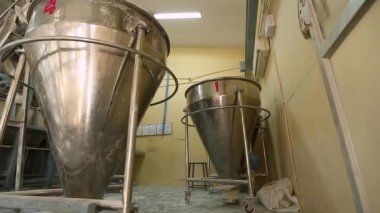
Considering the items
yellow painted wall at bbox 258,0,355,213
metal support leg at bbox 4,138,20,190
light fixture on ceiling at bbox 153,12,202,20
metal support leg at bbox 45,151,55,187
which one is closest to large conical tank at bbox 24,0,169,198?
yellow painted wall at bbox 258,0,355,213

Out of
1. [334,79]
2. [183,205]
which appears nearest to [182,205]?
[183,205]

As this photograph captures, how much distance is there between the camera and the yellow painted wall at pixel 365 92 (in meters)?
0.58

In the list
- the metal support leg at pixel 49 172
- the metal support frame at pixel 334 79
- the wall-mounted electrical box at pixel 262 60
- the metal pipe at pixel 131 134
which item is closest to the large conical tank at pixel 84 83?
the metal pipe at pixel 131 134

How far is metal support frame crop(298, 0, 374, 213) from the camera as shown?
644 mm

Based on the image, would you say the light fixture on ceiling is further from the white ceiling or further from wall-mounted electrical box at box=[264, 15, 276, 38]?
wall-mounted electrical box at box=[264, 15, 276, 38]

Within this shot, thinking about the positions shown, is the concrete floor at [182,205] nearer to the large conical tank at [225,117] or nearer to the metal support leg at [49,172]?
the large conical tank at [225,117]

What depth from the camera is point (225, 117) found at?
1.76 m

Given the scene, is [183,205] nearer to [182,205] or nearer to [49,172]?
[182,205]

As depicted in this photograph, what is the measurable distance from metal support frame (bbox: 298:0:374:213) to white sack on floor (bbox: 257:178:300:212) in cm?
86

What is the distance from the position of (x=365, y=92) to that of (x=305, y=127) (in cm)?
68

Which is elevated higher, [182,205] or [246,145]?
[246,145]

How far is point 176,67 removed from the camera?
4.60m

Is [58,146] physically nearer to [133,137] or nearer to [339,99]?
[133,137]

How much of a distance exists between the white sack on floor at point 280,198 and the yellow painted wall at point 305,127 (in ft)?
0.21
